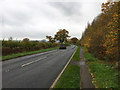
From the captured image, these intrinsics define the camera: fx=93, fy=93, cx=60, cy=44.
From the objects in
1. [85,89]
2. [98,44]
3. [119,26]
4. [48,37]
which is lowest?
[85,89]

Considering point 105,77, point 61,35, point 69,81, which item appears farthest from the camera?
point 61,35

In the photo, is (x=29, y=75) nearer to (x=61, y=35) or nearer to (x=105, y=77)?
(x=105, y=77)

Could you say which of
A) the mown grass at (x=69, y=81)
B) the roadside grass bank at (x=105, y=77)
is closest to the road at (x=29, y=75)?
the mown grass at (x=69, y=81)

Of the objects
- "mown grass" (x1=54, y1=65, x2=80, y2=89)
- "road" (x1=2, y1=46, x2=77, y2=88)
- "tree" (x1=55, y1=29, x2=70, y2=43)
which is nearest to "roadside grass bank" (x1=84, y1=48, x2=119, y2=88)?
"mown grass" (x1=54, y1=65, x2=80, y2=89)

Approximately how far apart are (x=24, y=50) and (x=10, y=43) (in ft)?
15.0

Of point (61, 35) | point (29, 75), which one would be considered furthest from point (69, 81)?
point (61, 35)

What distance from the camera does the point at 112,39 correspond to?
6133mm

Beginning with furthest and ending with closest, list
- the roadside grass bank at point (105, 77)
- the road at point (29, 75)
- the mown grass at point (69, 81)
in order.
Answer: the road at point (29, 75), the roadside grass bank at point (105, 77), the mown grass at point (69, 81)

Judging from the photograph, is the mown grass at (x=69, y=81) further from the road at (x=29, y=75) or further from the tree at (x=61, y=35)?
the tree at (x=61, y=35)

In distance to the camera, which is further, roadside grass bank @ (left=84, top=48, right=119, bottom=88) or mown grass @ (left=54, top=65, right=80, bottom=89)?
roadside grass bank @ (left=84, top=48, right=119, bottom=88)

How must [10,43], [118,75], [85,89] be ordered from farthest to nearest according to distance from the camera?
[10,43] < [118,75] < [85,89]

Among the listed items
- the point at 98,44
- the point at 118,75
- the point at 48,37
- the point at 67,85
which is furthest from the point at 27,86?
the point at 48,37

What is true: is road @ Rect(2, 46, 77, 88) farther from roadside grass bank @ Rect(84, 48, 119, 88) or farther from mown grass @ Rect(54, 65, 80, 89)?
roadside grass bank @ Rect(84, 48, 119, 88)

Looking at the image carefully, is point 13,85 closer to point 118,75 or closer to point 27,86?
point 27,86
